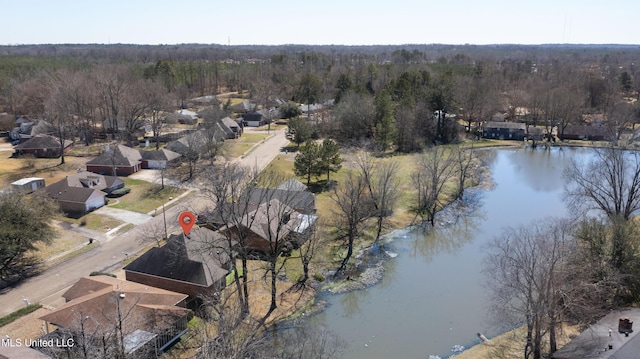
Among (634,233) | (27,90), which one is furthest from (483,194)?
(27,90)


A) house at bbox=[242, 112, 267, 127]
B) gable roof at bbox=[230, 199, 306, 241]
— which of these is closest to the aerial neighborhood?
gable roof at bbox=[230, 199, 306, 241]

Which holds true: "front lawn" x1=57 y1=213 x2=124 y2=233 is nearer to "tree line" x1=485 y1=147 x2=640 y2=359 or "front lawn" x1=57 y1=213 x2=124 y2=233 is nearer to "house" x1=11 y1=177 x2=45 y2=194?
"house" x1=11 y1=177 x2=45 y2=194

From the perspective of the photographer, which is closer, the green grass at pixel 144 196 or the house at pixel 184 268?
the house at pixel 184 268

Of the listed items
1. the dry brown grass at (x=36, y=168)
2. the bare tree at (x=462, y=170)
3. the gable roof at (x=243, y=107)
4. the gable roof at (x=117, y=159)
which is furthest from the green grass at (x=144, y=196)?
the gable roof at (x=243, y=107)

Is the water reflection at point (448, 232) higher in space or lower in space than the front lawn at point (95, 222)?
A: lower

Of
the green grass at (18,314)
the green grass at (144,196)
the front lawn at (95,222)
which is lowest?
the green grass at (18,314)

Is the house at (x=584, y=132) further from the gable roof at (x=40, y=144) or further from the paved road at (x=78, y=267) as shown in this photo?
Answer: the gable roof at (x=40, y=144)
